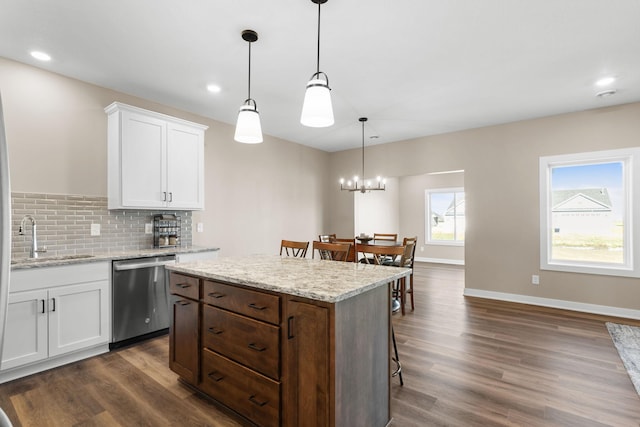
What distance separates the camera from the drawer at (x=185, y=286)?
223cm

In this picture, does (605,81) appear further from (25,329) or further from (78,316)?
(25,329)

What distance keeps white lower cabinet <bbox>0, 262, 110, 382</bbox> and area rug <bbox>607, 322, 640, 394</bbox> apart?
441 cm

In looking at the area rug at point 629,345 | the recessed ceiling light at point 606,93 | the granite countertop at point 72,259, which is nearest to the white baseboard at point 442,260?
the area rug at point 629,345

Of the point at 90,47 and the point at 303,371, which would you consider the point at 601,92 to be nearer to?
the point at 303,371

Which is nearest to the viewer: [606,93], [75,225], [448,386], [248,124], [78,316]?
[248,124]

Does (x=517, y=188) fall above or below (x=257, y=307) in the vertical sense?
above

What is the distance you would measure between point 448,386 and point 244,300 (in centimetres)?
170

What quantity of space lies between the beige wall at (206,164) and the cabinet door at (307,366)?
2990 millimetres

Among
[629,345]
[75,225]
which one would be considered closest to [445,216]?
[629,345]

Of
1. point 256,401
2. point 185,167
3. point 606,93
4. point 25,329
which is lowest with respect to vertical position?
point 256,401

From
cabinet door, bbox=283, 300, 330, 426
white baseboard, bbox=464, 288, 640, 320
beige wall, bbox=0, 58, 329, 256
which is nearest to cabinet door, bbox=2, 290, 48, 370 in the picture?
beige wall, bbox=0, 58, 329, 256

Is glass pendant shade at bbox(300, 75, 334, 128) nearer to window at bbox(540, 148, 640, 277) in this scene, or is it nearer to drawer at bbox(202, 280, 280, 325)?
drawer at bbox(202, 280, 280, 325)

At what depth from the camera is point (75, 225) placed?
10.8 ft

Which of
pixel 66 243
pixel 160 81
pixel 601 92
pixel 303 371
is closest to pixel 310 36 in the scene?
pixel 160 81
